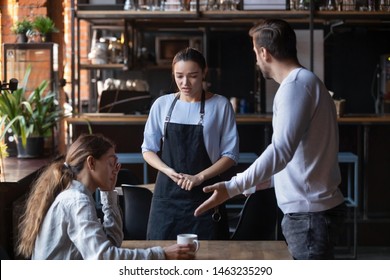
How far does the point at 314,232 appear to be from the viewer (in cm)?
230

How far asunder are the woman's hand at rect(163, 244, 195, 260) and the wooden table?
96 millimetres

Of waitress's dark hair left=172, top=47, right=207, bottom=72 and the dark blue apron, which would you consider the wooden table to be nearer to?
the dark blue apron

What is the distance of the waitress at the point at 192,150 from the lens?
3131mm

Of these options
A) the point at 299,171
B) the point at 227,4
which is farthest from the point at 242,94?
the point at 299,171

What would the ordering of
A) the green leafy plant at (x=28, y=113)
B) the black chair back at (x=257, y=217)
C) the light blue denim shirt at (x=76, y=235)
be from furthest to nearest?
the green leafy plant at (x=28, y=113), the black chair back at (x=257, y=217), the light blue denim shirt at (x=76, y=235)

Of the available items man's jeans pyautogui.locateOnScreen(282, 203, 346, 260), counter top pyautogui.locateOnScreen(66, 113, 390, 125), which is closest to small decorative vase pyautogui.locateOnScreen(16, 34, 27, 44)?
counter top pyautogui.locateOnScreen(66, 113, 390, 125)

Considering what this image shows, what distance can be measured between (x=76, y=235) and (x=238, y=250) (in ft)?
1.92

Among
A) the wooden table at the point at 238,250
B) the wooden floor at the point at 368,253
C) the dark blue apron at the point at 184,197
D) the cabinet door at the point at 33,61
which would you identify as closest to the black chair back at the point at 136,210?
the dark blue apron at the point at 184,197

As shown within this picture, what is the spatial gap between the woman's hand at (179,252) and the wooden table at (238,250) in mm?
96

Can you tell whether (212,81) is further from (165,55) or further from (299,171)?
(299,171)

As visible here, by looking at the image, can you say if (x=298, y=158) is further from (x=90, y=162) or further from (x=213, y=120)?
(x=213, y=120)

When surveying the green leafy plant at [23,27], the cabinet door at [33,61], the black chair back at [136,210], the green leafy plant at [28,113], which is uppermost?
the green leafy plant at [23,27]

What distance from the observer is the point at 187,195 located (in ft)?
10.3

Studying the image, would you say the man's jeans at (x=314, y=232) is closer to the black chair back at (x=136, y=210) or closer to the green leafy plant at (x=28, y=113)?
the black chair back at (x=136, y=210)
